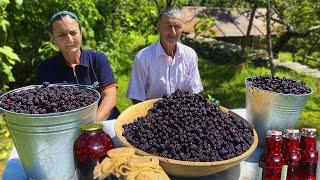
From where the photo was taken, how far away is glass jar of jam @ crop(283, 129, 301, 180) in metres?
1.48

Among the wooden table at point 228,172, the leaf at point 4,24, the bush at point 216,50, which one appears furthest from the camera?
the bush at point 216,50

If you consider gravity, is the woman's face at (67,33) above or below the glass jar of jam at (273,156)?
above

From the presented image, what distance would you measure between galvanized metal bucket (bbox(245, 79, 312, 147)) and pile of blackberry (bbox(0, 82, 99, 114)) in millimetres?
784

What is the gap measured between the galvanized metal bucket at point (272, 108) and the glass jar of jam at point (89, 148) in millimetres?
837

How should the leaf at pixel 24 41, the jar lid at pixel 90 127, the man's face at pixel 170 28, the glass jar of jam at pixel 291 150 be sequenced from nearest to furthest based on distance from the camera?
the jar lid at pixel 90 127
the glass jar of jam at pixel 291 150
the man's face at pixel 170 28
the leaf at pixel 24 41

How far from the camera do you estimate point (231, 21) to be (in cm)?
955

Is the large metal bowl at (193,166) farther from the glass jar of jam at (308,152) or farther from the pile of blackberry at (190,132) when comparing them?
the glass jar of jam at (308,152)

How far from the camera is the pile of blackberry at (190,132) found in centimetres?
156

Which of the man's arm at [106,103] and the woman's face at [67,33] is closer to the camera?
the woman's face at [67,33]

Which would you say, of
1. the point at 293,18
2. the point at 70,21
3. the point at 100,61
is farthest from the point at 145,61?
the point at 293,18

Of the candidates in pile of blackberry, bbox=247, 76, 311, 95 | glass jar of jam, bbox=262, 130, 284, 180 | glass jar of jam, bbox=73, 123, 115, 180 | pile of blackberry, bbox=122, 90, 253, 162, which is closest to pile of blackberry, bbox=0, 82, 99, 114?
glass jar of jam, bbox=73, 123, 115, 180

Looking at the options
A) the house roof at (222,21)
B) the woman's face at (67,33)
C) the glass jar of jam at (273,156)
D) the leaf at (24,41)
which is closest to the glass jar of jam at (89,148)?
the glass jar of jam at (273,156)

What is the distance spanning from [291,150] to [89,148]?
763mm

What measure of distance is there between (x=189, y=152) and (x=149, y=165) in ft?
1.08
